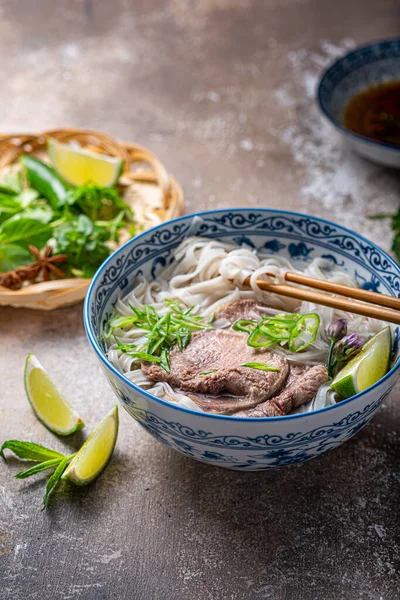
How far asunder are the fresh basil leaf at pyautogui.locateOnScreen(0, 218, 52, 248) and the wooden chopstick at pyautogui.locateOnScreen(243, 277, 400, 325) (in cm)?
100

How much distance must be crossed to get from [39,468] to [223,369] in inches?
24.9

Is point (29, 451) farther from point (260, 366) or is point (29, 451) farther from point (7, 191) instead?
point (7, 191)

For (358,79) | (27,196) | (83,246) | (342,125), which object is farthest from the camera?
(358,79)

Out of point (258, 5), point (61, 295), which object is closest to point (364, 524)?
point (61, 295)

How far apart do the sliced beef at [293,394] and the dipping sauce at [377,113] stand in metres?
1.86

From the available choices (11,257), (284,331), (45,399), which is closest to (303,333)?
(284,331)

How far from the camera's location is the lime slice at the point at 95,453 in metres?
1.97

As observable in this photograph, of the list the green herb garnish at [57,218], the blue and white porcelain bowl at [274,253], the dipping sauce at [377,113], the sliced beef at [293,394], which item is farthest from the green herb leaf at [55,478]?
the dipping sauce at [377,113]

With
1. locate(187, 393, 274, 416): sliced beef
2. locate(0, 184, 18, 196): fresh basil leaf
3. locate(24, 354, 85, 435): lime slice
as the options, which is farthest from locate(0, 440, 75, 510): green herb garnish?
locate(0, 184, 18, 196): fresh basil leaf

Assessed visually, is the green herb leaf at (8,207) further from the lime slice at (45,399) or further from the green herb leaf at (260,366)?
the green herb leaf at (260,366)

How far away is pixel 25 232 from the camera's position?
9.22ft

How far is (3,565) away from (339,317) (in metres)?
1.30

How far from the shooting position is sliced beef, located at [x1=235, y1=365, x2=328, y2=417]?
1851 millimetres

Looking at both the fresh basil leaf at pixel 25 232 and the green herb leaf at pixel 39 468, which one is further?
the fresh basil leaf at pixel 25 232
